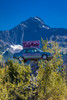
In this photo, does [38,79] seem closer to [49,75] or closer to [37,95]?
[49,75]

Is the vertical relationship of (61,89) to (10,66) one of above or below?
below

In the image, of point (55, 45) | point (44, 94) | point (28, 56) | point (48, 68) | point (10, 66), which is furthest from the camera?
point (55, 45)

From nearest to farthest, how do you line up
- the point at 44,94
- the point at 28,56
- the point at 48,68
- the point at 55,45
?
the point at 48,68 < the point at 44,94 < the point at 28,56 < the point at 55,45

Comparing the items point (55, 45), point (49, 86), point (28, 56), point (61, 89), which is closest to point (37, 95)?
point (49, 86)

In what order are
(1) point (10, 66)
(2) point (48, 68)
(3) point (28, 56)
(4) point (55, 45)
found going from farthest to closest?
(4) point (55, 45) < (1) point (10, 66) < (3) point (28, 56) < (2) point (48, 68)

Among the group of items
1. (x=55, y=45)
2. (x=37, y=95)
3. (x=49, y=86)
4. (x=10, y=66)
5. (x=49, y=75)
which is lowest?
(x=37, y=95)

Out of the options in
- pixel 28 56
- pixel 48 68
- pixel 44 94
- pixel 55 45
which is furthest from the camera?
pixel 55 45

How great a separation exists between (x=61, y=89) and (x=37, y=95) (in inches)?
115

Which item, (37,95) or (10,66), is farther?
(10,66)

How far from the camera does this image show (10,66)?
62.0 ft

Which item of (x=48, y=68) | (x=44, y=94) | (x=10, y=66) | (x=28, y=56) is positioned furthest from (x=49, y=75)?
(x=10, y=66)

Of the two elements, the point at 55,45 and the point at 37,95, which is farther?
the point at 55,45

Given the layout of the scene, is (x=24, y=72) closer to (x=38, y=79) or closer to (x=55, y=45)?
(x=38, y=79)

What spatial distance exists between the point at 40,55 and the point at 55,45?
22.2ft
